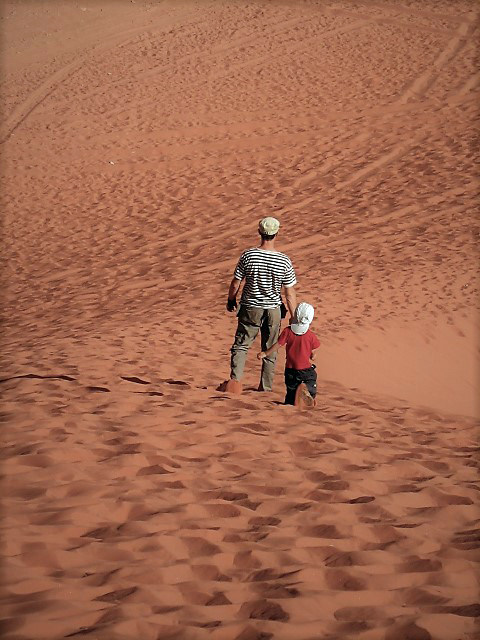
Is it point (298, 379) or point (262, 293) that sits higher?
point (262, 293)

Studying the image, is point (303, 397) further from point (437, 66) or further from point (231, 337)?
point (437, 66)

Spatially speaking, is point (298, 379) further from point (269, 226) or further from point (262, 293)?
point (269, 226)

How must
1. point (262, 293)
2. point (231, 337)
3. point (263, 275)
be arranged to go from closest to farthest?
point (263, 275), point (262, 293), point (231, 337)

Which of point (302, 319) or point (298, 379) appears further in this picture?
point (298, 379)

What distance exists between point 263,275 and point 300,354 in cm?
75

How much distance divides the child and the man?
0.14m

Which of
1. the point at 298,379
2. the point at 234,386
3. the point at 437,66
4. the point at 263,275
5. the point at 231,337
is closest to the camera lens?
the point at 263,275

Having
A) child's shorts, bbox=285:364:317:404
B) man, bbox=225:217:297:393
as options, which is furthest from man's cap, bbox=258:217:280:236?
child's shorts, bbox=285:364:317:404

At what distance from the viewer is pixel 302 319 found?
607 centimetres

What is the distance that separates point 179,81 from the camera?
23.5 metres

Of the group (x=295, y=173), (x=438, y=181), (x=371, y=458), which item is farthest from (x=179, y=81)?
(x=371, y=458)

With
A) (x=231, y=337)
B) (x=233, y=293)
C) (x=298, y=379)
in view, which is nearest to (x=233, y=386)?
(x=298, y=379)

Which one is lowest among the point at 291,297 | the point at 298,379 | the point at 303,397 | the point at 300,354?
the point at 303,397

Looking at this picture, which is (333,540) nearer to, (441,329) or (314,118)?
(441,329)
